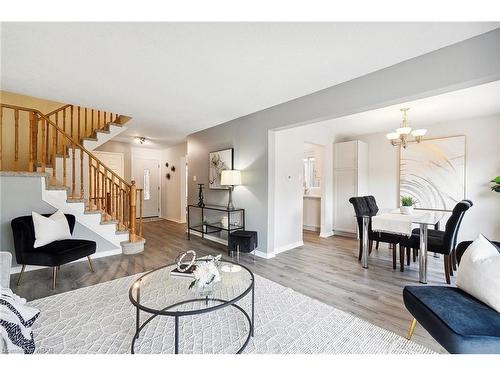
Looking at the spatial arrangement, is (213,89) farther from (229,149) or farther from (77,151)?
(77,151)

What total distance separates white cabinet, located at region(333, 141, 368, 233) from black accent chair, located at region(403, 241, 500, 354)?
3.45 m

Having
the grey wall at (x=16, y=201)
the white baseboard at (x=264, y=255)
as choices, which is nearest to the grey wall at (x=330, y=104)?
the white baseboard at (x=264, y=255)

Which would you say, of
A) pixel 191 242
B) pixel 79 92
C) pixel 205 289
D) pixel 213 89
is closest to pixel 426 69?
pixel 213 89

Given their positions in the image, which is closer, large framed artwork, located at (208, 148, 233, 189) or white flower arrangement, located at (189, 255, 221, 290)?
white flower arrangement, located at (189, 255, 221, 290)

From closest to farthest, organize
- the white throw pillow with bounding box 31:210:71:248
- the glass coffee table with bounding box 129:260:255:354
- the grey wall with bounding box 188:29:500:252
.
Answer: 1. the glass coffee table with bounding box 129:260:255:354
2. the grey wall with bounding box 188:29:500:252
3. the white throw pillow with bounding box 31:210:71:248

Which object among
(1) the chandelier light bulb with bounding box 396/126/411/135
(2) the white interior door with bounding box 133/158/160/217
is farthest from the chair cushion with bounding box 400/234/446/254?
(2) the white interior door with bounding box 133/158/160/217

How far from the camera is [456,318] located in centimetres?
125

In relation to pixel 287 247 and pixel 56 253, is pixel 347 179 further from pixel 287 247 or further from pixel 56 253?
pixel 56 253

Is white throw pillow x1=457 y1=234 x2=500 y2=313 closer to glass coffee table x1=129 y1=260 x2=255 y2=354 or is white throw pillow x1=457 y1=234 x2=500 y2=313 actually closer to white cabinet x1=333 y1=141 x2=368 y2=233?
glass coffee table x1=129 y1=260 x2=255 y2=354

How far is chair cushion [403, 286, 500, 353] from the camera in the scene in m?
1.12

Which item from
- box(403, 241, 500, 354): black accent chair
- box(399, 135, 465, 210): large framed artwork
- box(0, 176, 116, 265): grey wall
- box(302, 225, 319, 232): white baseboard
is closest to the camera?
box(403, 241, 500, 354): black accent chair

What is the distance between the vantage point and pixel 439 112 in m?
3.57

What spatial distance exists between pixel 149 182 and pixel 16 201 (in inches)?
165

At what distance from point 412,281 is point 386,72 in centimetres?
240
